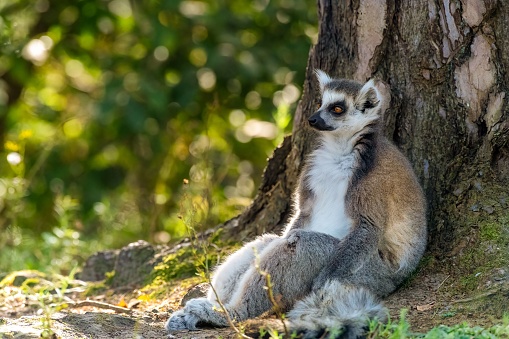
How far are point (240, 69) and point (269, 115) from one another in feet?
2.23


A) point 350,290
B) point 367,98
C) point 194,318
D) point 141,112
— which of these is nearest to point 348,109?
point 367,98

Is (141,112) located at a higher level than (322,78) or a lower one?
lower

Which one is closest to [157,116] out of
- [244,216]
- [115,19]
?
[115,19]

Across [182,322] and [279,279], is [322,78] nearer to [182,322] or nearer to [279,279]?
[279,279]

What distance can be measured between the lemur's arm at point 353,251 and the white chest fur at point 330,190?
113 millimetres

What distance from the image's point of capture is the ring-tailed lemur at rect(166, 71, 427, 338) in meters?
4.33

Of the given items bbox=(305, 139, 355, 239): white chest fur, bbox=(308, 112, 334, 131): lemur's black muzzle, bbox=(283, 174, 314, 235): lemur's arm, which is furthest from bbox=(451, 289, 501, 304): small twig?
bbox=(308, 112, 334, 131): lemur's black muzzle

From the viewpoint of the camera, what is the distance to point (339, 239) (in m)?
4.67

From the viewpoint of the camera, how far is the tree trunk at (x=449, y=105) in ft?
16.0

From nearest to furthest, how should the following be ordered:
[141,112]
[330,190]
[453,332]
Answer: [453,332]
[330,190]
[141,112]

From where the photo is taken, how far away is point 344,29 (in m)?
5.45

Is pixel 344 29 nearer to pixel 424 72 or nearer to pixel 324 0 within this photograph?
pixel 324 0

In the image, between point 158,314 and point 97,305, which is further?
point 97,305

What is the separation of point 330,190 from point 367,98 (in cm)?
64
